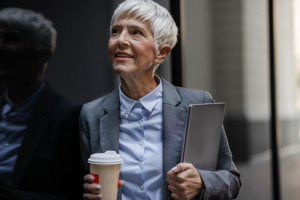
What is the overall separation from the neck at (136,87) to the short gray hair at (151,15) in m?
0.24

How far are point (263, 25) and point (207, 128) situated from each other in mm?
3167

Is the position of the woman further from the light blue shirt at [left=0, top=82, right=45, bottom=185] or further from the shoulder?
the light blue shirt at [left=0, top=82, right=45, bottom=185]

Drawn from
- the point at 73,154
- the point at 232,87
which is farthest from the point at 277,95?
the point at 73,154

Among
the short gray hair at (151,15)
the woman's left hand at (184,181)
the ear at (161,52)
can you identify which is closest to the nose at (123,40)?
the short gray hair at (151,15)

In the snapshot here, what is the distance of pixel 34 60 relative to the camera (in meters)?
1.94

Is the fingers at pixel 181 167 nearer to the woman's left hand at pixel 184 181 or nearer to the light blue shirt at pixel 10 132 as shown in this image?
the woman's left hand at pixel 184 181

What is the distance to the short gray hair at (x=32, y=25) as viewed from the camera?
5.88ft

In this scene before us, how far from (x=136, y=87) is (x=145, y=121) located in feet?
0.72

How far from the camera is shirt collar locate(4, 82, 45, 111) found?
182cm

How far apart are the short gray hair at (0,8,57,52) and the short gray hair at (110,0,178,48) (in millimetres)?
425

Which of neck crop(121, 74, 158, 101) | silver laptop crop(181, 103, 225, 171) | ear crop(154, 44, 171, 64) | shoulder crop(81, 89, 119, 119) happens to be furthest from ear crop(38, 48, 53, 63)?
silver laptop crop(181, 103, 225, 171)

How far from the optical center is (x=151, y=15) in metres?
1.93

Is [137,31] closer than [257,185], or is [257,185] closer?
[137,31]

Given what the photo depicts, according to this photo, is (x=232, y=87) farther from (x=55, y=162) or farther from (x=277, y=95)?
(x=55, y=162)
